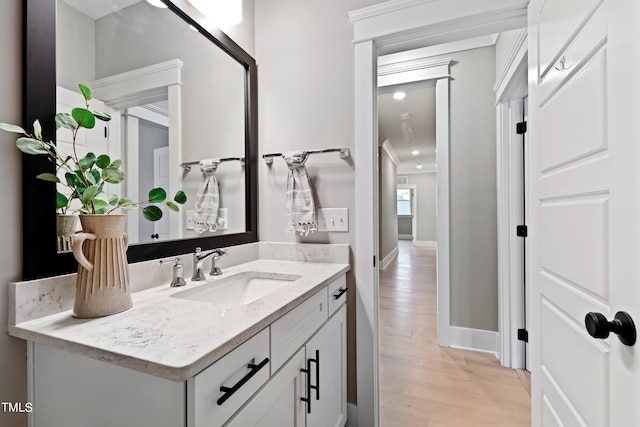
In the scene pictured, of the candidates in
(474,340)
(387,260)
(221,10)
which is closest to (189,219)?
(221,10)

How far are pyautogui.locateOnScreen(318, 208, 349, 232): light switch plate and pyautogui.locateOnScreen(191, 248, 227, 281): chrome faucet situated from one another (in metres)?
0.55

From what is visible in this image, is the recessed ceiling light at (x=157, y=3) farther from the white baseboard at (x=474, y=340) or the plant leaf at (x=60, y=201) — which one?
the white baseboard at (x=474, y=340)

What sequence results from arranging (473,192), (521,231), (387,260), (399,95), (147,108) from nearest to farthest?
1. (147,108)
2. (521,231)
3. (473,192)
4. (399,95)
5. (387,260)

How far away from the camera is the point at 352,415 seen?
59.5 inches

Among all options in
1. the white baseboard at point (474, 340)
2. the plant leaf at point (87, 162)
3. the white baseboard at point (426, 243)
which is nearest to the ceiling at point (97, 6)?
the plant leaf at point (87, 162)

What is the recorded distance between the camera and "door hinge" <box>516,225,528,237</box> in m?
2.07

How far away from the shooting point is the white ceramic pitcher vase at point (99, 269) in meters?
0.79

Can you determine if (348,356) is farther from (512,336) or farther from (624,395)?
(512,336)

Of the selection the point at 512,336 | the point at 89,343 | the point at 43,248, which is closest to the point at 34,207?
the point at 43,248

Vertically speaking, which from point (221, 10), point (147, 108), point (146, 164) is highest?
point (221, 10)

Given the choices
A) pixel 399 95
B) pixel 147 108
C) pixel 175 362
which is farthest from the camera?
pixel 399 95

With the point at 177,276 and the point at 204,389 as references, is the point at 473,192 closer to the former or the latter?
the point at 177,276

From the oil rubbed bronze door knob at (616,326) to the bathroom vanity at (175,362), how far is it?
0.78m

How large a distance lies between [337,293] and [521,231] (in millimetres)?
1560
